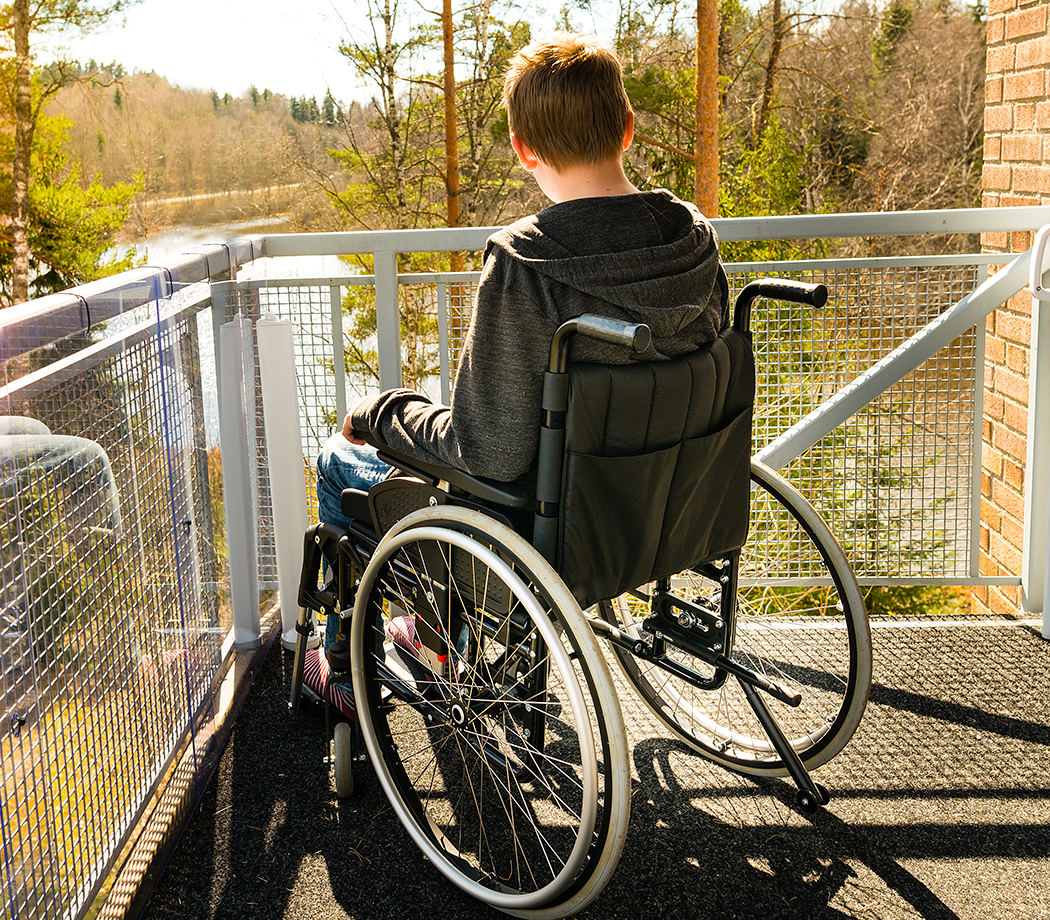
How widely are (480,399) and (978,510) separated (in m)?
1.92

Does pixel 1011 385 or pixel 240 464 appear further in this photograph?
pixel 1011 385

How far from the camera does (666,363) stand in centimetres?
140

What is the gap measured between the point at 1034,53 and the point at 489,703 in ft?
7.58

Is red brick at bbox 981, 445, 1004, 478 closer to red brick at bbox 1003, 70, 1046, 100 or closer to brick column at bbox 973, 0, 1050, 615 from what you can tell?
brick column at bbox 973, 0, 1050, 615

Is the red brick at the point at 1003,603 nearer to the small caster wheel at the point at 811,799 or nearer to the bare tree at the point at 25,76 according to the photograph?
the small caster wheel at the point at 811,799

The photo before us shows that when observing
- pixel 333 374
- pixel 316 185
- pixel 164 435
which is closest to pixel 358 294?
pixel 316 185

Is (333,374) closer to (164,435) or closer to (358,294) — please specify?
(164,435)

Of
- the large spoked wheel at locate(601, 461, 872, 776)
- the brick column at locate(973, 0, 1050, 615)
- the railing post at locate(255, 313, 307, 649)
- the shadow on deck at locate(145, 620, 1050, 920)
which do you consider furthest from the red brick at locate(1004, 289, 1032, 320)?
the railing post at locate(255, 313, 307, 649)

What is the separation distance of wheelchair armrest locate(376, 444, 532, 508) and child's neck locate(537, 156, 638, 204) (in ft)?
1.41

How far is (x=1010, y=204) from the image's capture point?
276 centimetres

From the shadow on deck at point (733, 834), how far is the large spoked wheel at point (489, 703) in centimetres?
11

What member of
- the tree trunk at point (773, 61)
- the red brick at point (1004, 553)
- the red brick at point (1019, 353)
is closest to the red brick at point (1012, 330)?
the red brick at point (1019, 353)

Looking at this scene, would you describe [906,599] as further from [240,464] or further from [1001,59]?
[240,464]

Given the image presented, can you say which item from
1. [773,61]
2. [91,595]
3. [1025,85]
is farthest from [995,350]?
[773,61]
